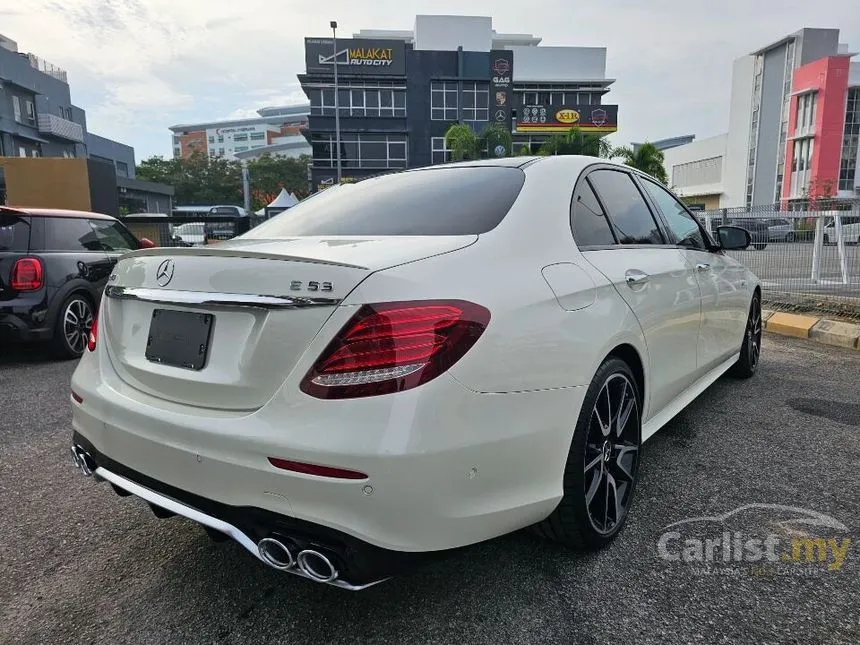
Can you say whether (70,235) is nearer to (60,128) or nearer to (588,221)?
(588,221)

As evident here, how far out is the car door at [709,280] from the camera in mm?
3383

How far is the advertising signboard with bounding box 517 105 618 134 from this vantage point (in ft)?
160

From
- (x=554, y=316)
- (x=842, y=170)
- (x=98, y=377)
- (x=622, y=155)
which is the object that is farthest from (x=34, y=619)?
(x=842, y=170)

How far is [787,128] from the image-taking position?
189 feet

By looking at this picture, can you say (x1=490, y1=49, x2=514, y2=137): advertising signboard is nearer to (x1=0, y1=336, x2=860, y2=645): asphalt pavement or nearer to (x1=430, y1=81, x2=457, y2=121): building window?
(x1=430, y1=81, x2=457, y2=121): building window

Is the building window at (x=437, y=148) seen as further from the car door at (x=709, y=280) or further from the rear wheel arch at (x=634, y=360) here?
the rear wheel arch at (x=634, y=360)

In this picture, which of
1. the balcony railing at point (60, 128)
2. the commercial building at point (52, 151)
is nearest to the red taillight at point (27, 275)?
the commercial building at point (52, 151)

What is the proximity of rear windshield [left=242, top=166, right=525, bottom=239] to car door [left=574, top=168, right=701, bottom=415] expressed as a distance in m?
0.37

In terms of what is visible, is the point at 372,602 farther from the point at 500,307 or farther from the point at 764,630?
the point at 764,630

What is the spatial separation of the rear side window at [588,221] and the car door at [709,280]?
818mm

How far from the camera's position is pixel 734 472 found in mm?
3043

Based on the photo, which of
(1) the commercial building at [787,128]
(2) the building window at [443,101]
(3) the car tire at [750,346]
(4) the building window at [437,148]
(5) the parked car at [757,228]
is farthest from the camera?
(1) the commercial building at [787,128]

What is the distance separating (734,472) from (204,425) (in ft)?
8.54

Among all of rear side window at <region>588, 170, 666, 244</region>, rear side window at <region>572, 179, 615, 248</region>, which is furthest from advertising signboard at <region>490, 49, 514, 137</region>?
rear side window at <region>572, 179, 615, 248</region>
